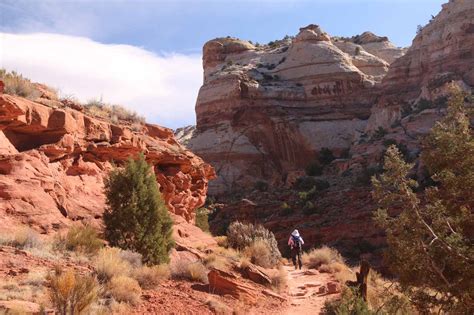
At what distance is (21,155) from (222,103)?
152 feet

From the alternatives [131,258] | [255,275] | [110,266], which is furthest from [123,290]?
[255,275]

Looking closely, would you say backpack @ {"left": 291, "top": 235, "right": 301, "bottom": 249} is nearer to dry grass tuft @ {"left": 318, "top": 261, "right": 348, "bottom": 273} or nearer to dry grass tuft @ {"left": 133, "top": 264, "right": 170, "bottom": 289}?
dry grass tuft @ {"left": 318, "top": 261, "right": 348, "bottom": 273}

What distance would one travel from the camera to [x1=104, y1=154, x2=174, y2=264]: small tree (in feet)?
40.5

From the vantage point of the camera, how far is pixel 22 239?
9.98 meters

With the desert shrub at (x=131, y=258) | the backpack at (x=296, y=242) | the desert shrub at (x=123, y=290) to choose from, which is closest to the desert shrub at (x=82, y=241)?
the desert shrub at (x=131, y=258)

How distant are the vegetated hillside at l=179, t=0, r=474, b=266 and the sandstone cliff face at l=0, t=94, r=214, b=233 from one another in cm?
2348

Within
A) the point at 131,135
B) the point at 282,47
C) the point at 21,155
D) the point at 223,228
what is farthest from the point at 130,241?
the point at 282,47

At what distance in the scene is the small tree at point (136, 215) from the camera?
12.4 meters

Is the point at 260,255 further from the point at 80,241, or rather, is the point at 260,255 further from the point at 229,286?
the point at 80,241

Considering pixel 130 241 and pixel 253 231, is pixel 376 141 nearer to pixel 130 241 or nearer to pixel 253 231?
pixel 253 231

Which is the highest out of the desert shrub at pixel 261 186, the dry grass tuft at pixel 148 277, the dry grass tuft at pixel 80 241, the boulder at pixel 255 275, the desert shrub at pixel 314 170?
the desert shrub at pixel 314 170

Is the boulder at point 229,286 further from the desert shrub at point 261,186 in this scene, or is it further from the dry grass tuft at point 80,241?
the desert shrub at point 261,186

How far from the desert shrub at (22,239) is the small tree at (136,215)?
8.04 ft

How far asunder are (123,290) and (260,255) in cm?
869
